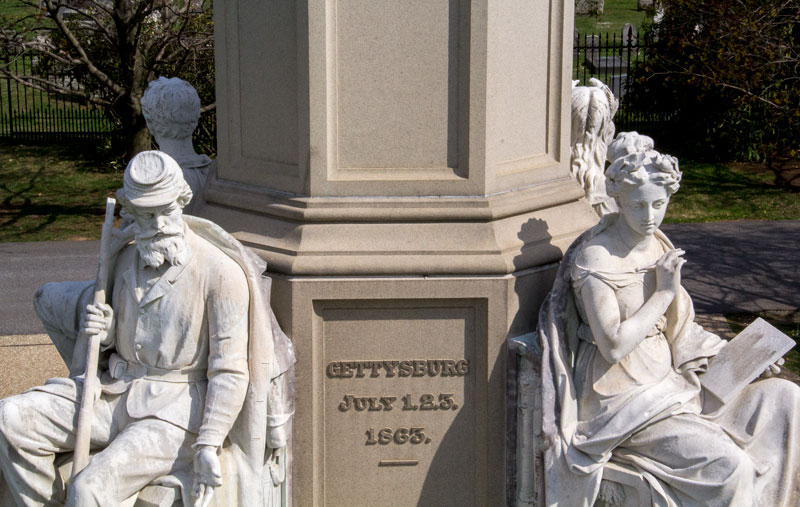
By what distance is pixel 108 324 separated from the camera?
15.6 ft

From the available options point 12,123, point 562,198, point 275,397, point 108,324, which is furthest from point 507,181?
point 12,123

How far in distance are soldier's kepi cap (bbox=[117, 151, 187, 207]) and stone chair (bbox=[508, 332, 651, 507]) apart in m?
1.66

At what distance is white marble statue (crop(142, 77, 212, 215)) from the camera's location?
5.80m

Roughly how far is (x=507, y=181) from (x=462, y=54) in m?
0.64

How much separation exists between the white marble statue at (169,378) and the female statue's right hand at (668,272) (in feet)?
5.49

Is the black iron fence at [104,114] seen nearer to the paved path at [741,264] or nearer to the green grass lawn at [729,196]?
the green grass lawn at [729,196]

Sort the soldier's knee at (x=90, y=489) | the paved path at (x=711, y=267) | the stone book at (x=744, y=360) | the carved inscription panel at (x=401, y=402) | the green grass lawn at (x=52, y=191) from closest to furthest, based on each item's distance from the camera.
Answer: the soldier's knee at (x=90, y=489), the stone book at (x=744, y=360), the carved inscription panel at (x=401, y=402), the paved path at (x=711, y=267), the green grass lawn at (x=52, y=191)

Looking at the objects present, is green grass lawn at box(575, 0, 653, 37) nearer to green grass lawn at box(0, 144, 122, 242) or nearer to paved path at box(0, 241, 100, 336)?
green grass lawn at box(0, 144, 122, 242)

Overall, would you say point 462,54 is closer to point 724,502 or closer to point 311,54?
point 311,54

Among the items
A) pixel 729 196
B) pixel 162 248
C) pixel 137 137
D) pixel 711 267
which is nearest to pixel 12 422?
pixel 162 248

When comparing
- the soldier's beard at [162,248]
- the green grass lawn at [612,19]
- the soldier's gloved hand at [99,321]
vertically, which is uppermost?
the green grass lawn at [612,19]

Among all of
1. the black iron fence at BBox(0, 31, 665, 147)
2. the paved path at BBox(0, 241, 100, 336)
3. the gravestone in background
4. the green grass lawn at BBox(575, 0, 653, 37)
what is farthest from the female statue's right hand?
the green grass lawn at BBox(575, 0, 653, 37)

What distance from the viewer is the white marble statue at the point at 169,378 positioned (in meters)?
4.55

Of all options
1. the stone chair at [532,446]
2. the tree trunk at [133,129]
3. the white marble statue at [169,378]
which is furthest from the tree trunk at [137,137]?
the stone chair at [532,446]
